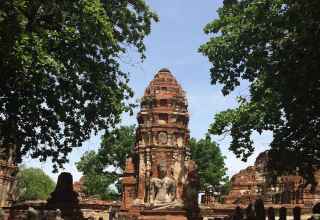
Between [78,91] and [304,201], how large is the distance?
20759 mm

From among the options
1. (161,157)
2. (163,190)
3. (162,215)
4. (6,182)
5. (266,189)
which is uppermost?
(161,157)

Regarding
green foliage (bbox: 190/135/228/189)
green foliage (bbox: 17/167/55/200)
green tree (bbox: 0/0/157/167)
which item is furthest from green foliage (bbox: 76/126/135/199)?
green tree (bbox: 0/0/157/167)

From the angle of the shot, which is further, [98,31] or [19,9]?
[98,31]

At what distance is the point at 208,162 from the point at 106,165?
11212 millimetres

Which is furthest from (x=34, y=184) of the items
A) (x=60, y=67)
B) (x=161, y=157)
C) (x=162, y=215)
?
(x=60, y=67)

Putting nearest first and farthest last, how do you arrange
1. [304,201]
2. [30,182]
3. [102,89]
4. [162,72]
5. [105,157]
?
1. [102,89]
2. [304,201]
3. [162,72]
4. [105,157]
5. [30,182]

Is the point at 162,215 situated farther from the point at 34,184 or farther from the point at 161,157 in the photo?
the point at 34,184

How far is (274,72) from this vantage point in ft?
46.0

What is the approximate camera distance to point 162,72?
38531 mm

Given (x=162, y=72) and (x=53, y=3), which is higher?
(x=162, y=72)

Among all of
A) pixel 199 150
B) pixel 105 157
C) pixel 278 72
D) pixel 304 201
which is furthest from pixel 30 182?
pixel 278 72

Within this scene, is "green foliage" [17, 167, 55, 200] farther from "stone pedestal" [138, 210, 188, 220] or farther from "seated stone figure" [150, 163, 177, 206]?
"stone pedestal" [138, 210, 188, 220]

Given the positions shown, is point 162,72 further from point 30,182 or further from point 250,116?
point 30,182

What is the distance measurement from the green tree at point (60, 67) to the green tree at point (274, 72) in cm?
353
